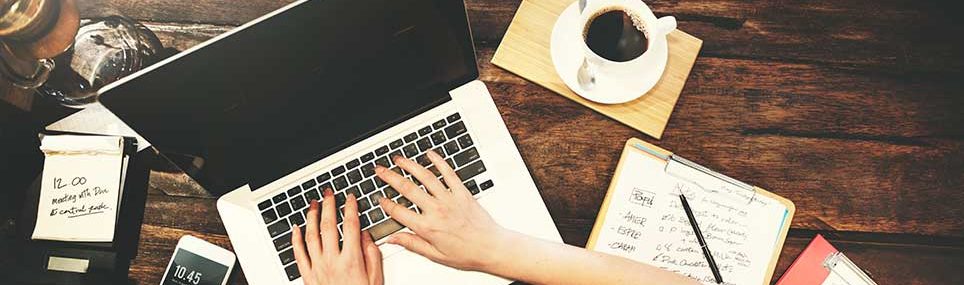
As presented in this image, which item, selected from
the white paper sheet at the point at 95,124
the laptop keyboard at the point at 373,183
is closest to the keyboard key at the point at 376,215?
the laptop keyboard at the point at 373,183

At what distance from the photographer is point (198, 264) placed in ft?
2.98

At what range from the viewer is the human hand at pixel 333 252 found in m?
0.86

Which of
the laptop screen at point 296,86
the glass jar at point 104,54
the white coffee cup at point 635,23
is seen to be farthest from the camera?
the glass jar at point 104,54

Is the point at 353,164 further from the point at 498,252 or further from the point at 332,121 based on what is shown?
the point at 498,252

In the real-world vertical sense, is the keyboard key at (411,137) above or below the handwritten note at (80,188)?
above

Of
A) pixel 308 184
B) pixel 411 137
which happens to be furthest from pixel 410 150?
pixel 308 184

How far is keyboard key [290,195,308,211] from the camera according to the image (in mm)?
887

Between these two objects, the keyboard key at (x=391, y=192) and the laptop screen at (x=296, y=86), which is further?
the keyboard key at (x=391, y=192)

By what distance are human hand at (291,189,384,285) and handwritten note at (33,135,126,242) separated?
0.81ft

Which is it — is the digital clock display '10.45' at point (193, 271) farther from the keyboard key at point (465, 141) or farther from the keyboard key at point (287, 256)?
the keyboard key at point (465, 141)

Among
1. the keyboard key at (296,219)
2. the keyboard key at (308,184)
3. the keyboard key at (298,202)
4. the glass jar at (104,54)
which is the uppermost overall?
the glass jar at (104,54)

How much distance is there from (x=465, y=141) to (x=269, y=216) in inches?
10.9

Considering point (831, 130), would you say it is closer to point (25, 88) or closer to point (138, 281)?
point (138, 281)

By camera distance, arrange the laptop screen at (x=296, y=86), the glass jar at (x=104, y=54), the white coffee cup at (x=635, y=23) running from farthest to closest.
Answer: the glass jar at (x=104, y=54), the white coffee cup at (x=635, y=23), the laptop screen at (x=296, y=86)
